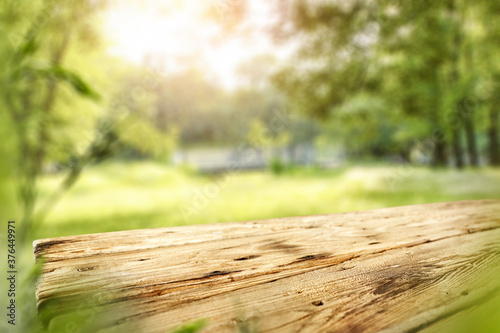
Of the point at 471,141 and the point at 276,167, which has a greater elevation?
the point at 471,141

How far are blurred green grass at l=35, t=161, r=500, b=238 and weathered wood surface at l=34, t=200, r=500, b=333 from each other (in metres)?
4.43

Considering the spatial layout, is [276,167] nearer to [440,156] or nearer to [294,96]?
[294,96]

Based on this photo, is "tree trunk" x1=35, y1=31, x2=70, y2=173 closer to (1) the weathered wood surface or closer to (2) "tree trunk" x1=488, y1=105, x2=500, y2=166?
(1) the weathered wood surface

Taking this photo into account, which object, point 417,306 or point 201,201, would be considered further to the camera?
point 201,201

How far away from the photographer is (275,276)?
598 mm

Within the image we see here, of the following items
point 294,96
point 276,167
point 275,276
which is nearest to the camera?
point 275,276

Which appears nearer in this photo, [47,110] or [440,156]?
[47,110]

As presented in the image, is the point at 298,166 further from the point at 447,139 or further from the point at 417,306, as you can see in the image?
the point at 417,306

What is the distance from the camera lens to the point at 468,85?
6.38 metres

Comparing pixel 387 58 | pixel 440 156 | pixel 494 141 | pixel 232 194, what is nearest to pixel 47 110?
pixel 232 194

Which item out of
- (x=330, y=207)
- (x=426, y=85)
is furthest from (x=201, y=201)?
(x=426, y=85)

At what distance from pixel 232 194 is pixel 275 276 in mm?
6757

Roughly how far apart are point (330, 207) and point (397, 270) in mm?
5546

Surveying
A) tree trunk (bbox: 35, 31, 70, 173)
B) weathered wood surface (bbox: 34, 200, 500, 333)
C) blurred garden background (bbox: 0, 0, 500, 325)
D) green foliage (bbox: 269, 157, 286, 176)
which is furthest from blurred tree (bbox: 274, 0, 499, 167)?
weathered wood surface (bbox: 34, 200, 500, 333)
